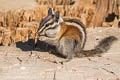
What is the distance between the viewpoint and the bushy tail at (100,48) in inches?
214

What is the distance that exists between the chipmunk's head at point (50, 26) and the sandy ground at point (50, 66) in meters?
0.51

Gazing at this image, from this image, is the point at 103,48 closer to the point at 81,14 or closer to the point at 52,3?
the point at 81,14

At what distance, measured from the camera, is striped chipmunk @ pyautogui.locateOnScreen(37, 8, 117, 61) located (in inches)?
A: 196

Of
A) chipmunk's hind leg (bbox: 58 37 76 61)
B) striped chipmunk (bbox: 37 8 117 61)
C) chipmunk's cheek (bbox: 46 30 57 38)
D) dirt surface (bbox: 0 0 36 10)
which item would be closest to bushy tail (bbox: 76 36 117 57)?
striped chipmunk (bbox: 37 8 117 61)

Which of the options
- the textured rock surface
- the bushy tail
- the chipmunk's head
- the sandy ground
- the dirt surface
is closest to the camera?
the sandy ground

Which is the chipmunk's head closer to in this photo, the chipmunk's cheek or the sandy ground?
the chipmunk's cheek

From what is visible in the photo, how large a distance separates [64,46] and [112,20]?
3939mm

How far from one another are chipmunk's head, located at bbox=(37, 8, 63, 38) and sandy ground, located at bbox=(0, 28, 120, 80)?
51 centimetres

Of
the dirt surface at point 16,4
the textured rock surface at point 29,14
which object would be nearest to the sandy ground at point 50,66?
the textured rock surface at point 29,14

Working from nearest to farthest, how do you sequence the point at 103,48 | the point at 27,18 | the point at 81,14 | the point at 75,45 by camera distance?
1. the point at 75,45
2. the point at 103,48
3. the point at 27,18
4. the point at 81,14

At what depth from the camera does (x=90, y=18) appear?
8.45 m

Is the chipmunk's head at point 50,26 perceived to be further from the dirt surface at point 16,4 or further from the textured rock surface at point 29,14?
the dirt surface at point 16,4

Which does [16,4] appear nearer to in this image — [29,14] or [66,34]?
[29,14]

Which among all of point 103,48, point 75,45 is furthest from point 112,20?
point 75,45
